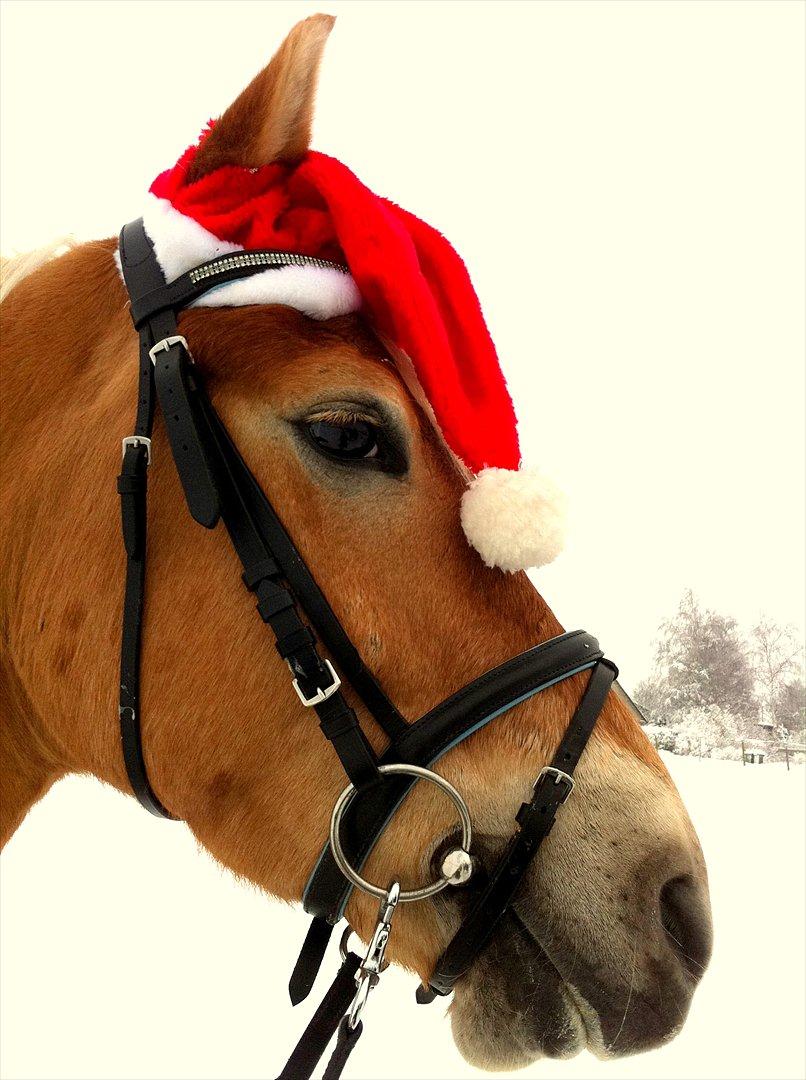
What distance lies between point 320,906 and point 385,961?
12cm

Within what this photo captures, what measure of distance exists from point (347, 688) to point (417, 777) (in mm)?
132

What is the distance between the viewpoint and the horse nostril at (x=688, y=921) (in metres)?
0.85

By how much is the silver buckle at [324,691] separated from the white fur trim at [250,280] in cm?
47

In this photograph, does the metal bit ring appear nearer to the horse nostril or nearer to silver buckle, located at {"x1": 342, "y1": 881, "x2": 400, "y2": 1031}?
silver buckle, located at {"x1": 342, "y1": 881, "x2": 400, "y2": 1031}

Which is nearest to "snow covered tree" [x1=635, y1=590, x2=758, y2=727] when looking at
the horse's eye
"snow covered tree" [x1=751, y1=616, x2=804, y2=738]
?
"snow covered tree" [x1=751, y1=616, x2=804, y2=738]

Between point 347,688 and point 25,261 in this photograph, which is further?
point 25,261

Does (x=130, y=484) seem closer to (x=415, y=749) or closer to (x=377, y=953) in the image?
(x=415, y=749)

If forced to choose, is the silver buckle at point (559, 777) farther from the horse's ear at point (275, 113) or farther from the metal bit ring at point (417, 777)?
the horse's ear at point (275, 113)

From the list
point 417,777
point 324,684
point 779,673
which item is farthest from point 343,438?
point 779,673

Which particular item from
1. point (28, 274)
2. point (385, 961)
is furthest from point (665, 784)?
point (28, 274)

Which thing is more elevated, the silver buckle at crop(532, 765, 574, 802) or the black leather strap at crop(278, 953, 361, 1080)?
the silver buckle at crop(532, 765, 574, 802)

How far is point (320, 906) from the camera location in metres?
0.88

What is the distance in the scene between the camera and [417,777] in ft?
2.79

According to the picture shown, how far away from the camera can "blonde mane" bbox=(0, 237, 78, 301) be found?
1.18 m
